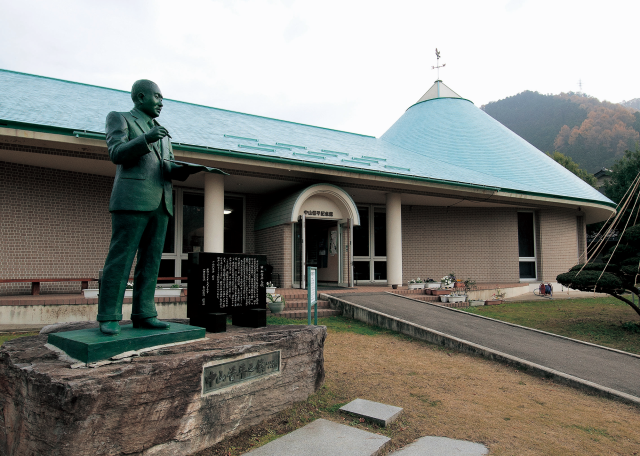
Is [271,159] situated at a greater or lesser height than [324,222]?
greater

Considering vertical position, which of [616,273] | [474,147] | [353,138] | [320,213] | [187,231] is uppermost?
[353,138]

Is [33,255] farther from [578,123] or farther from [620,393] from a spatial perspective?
[578,123]

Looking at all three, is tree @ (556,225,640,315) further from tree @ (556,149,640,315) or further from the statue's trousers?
the statue's trousers

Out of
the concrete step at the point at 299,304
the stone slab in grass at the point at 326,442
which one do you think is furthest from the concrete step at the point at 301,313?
the stone slab in grass at the point at 326,442

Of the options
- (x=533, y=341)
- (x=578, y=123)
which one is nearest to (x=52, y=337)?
(x=533, y=341)

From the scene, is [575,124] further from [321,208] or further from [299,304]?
[299,304]

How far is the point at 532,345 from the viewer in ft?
22.5

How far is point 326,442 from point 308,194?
832 centimetres

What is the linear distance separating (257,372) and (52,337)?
1.76 m

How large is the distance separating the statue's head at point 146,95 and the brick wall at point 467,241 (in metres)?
12.8

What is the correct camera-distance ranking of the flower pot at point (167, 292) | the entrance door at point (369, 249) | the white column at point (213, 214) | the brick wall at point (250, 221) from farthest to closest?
1. the entrance door at point (369, 249)
2. the brick wall at point (250, 221)
3. the white column at point (213, 214)
4. the flower pot at point (167, 292)

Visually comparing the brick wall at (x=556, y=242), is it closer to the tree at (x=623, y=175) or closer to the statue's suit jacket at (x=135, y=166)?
the tree at (x=623, y=175)

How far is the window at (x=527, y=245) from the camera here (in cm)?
1633

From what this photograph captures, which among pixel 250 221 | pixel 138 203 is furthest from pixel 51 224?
pixel 138 203
